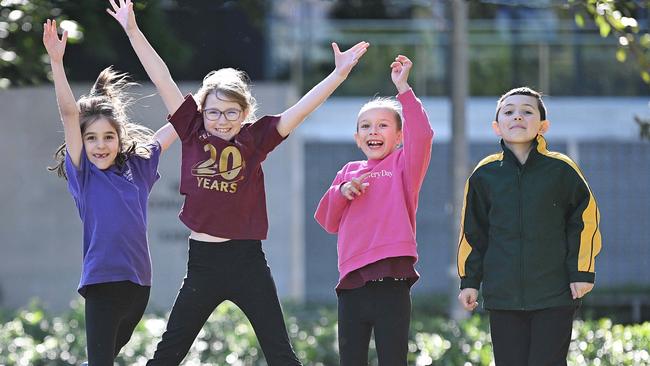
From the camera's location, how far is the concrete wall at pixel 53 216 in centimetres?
Answer: 1168

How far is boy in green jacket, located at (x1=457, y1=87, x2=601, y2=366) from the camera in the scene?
15.3ft

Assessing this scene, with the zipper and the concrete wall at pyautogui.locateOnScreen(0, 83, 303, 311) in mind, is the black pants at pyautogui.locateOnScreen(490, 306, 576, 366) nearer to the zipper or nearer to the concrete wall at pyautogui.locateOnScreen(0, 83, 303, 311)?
the zipper

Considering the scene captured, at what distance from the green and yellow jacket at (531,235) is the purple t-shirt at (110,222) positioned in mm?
1370

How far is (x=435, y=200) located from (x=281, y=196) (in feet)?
7.83

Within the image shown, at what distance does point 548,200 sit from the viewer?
471cm

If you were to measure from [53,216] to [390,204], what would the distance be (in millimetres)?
7570

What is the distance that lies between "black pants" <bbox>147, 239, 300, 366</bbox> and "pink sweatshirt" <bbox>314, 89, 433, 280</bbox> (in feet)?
1.22

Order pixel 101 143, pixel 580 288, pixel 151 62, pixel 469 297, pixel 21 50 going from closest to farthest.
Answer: pixel 580 288 < pixel 469 297 < pixel 101 143 < pixel 151 62 < pixel 21 50

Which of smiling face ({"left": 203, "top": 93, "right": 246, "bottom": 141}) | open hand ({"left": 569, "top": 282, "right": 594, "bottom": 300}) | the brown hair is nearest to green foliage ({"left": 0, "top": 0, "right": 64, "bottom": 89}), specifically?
the brown hair

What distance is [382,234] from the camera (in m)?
4.89

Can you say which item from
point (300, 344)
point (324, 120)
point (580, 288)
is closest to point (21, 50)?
point (300, 344)

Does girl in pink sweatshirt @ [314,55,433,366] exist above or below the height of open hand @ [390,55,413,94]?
below

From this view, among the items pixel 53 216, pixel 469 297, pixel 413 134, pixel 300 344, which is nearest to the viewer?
pixel 469 297

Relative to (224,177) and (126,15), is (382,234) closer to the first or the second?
(224,177)
